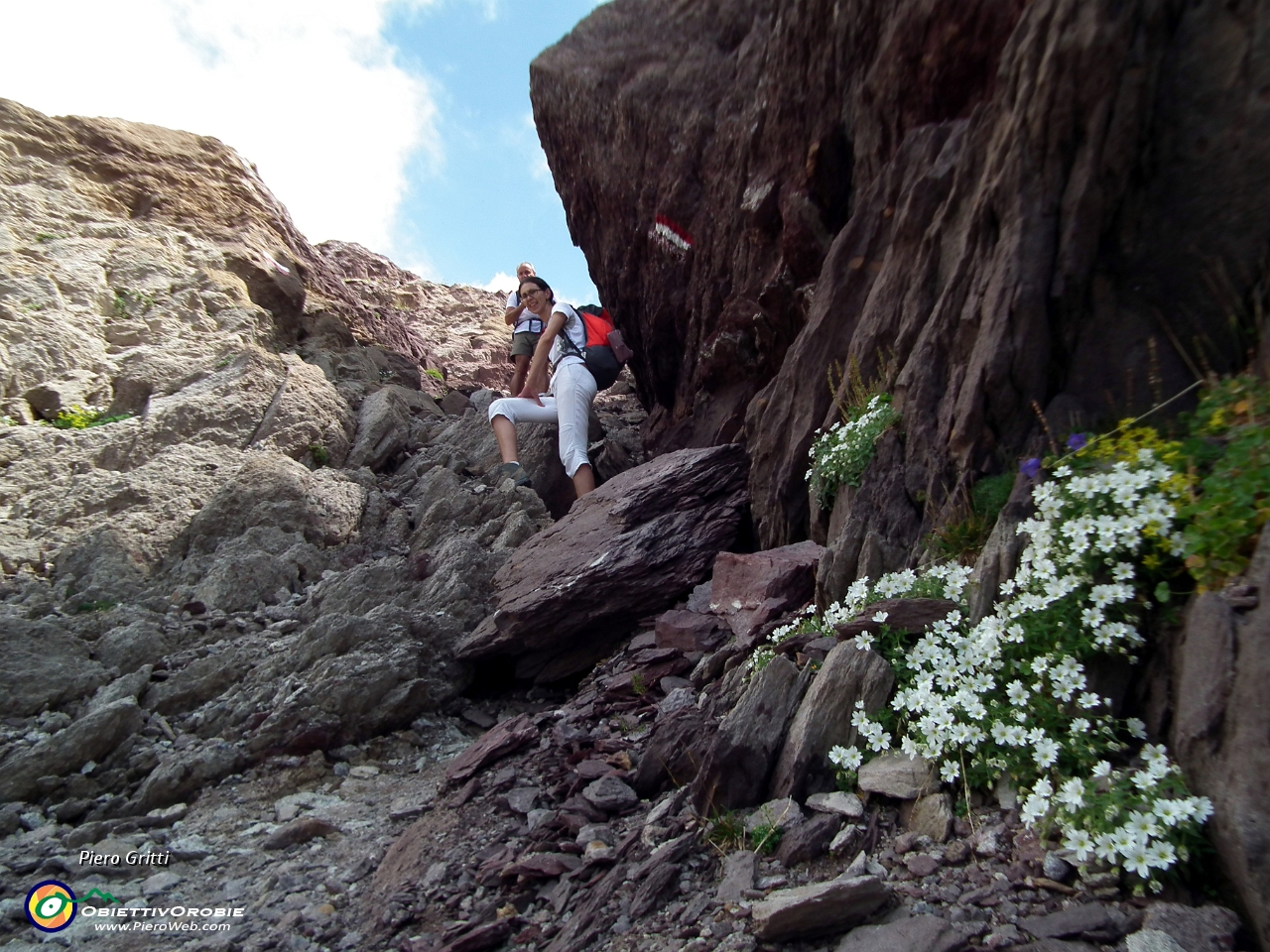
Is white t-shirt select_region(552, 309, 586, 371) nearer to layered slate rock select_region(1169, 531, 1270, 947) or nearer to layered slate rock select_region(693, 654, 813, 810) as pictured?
layered slate rock select_region(693, 654, 813, 810)

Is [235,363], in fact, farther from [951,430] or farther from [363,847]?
[951,430]

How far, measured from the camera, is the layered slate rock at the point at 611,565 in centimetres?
630

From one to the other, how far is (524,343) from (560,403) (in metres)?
1.64

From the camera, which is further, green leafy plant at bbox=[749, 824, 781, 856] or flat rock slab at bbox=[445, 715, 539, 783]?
flat rock slab at bbox=[445, 715, 539, 783]

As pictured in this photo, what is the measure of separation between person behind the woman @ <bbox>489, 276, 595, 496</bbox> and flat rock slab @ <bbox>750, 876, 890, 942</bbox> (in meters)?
5.75

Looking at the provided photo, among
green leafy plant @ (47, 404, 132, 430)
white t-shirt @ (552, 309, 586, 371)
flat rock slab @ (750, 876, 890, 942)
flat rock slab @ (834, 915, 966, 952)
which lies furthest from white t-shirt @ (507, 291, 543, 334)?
flat rock slab @ (834, 915, 966, 952)

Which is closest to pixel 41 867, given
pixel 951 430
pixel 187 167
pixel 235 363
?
pixel 951 430

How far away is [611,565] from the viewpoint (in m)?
6.38

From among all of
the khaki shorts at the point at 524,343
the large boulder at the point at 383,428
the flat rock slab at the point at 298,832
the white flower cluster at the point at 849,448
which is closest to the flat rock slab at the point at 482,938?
the flat rock slab at the point at 298,832

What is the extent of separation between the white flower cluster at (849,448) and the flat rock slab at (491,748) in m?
2.58

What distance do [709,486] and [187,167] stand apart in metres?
9.56

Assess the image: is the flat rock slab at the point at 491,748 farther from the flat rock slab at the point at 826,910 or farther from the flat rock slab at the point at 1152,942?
the flat rock slab at the point at 1152,942

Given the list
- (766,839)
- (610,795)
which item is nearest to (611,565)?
(610,795)

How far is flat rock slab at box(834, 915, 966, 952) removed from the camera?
8.29ft
